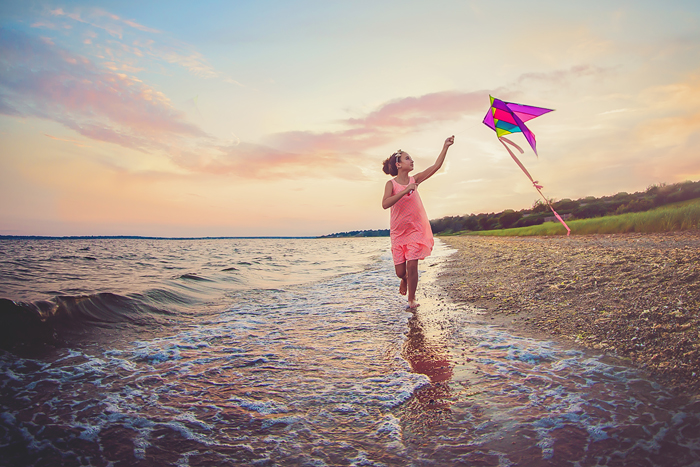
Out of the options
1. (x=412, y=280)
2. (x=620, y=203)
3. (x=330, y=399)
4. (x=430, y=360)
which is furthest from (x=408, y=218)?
(x=620, y=203)

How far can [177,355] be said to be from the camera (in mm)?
4441

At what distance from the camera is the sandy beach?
3.28 metres

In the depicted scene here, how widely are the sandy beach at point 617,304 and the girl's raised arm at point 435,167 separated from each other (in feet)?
8.77

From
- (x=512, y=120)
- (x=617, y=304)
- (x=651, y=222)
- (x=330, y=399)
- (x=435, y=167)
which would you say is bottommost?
(x=330, y=399)

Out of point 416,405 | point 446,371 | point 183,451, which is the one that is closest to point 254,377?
point 183,451

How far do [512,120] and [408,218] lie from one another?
2832 mm

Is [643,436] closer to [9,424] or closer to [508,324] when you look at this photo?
[508,324]

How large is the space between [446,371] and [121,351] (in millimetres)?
4233

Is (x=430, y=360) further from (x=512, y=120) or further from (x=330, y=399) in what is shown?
(x=512, y=120)

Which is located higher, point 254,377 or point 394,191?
point 394,191

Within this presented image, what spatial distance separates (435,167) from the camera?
6.56m

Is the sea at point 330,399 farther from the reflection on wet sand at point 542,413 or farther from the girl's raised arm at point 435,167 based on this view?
the girl's raised arm at point 435,167

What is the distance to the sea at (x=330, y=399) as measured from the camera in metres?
2.24

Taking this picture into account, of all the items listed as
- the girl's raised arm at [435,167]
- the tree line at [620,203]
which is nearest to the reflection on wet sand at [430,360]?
the girl's raised arm at [435,167]
